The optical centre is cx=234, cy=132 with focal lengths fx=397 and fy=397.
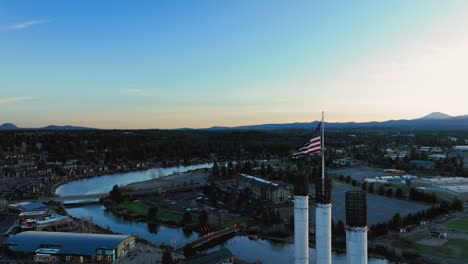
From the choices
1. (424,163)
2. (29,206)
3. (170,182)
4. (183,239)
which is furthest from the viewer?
(424,163)

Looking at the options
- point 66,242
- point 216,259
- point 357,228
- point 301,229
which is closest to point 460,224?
point 216,259

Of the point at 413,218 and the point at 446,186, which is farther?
the point at 446,186

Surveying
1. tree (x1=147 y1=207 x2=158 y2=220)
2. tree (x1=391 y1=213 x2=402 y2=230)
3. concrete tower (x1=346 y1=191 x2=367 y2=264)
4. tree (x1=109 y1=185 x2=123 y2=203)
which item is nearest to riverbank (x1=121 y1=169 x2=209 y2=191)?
tree (x1=109 y1=185 x2=123 y2=203)

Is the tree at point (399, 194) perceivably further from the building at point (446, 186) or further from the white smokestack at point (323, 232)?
the white smokestack at point (323, 232)

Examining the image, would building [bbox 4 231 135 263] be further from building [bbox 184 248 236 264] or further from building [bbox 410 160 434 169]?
building [bbox 410 160 434 169]

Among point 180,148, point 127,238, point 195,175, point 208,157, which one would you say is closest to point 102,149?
point 180,148

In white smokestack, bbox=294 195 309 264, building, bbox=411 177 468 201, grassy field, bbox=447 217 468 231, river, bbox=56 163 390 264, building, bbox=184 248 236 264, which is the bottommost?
river, bbox=56 163 390 264

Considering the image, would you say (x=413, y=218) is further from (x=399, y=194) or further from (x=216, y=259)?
(x=216, y=259)
